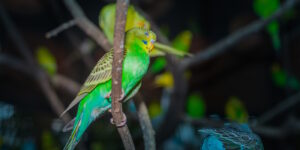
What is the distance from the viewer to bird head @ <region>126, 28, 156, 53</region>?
622mm

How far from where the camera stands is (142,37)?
0.62m

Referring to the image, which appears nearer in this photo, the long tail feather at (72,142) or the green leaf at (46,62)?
the long tail feather at (72,142)

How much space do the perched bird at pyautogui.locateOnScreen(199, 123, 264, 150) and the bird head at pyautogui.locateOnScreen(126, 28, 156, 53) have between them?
0.24 meters

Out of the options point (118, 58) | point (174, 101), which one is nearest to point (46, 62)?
point (174, 101)

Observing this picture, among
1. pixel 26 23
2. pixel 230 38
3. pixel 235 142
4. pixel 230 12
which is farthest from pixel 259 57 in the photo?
pixel 235 142

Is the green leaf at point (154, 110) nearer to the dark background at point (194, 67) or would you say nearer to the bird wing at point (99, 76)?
the dark background at point (194, 67)

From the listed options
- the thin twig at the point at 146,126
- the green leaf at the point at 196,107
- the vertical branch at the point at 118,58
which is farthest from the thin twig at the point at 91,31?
the green leaf at the point at 196,107

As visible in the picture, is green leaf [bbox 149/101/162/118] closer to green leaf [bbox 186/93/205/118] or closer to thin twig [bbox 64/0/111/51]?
green leaf [bbox 186/93/205/118]

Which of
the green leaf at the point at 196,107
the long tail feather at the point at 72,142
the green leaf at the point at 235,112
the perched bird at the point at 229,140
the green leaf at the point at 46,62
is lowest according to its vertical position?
the green leaf at the point at 196,107

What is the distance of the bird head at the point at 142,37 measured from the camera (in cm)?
62

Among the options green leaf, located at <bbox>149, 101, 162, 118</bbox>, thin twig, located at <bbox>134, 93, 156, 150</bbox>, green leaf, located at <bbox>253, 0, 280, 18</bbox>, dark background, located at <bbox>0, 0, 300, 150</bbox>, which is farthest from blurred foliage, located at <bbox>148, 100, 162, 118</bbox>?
thin twig, located at <bbox>134, 93, 156, 150</bbox>

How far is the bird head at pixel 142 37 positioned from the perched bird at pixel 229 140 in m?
0.24

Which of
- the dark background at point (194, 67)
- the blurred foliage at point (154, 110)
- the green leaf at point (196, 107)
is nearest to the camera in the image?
the blurred foliage at point (154, 110)

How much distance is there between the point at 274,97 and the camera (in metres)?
2.57
